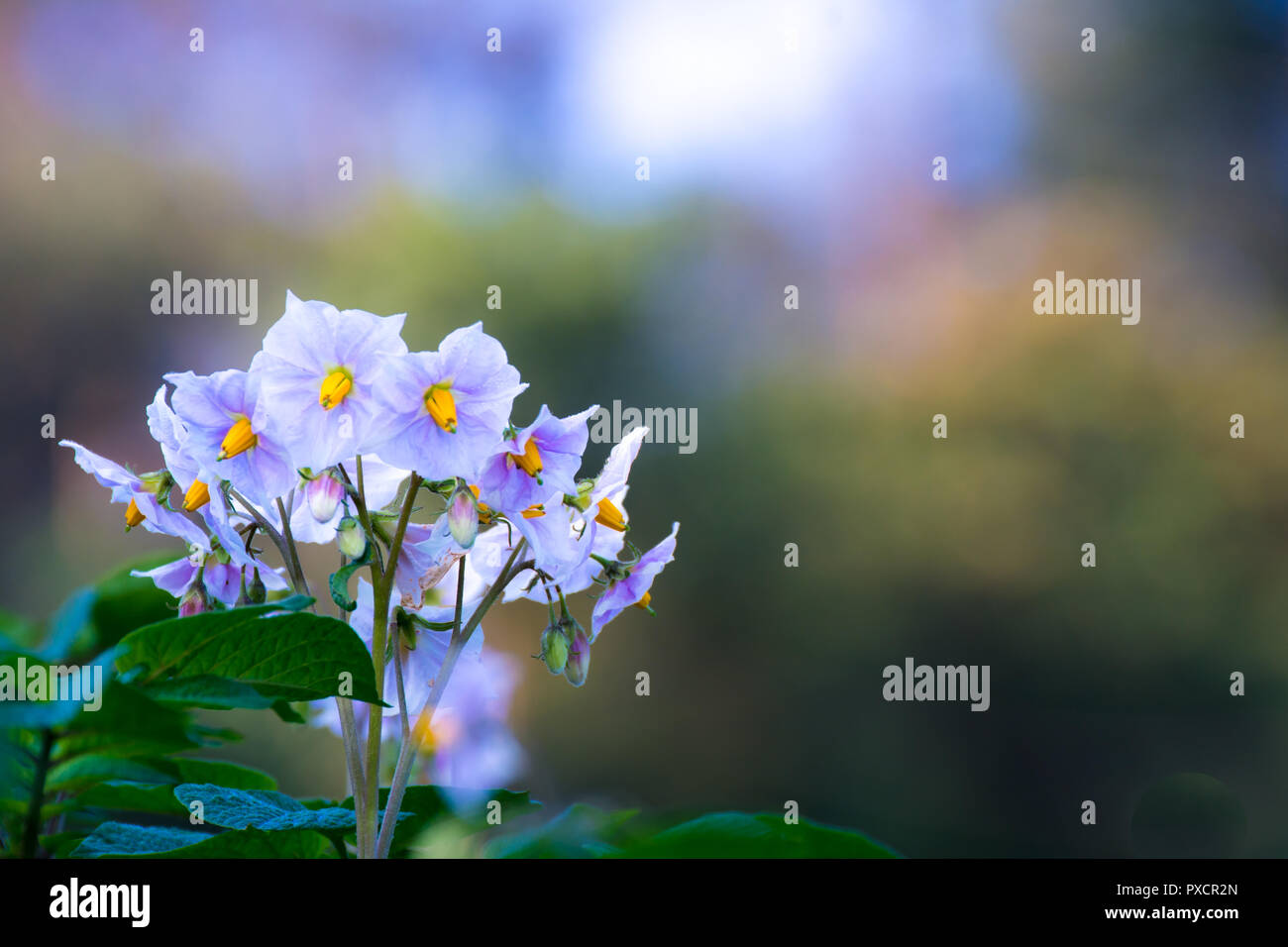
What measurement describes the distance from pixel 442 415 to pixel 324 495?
0.08 metres

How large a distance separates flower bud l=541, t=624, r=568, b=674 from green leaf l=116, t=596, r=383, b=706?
0.81ft

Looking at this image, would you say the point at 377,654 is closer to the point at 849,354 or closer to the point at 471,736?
the point at 471,736

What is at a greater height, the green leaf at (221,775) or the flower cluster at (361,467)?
the flower cluster at (361,467)

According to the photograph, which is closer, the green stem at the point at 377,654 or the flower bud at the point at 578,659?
the green stem at the point at 377,654

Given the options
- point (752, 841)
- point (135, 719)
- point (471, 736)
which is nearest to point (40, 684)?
point (135, 719)

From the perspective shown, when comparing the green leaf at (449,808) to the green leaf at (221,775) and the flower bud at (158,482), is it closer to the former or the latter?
the green leaf at (221,775)

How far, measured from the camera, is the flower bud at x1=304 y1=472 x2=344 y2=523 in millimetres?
559

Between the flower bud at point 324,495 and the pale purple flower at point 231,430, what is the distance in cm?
2

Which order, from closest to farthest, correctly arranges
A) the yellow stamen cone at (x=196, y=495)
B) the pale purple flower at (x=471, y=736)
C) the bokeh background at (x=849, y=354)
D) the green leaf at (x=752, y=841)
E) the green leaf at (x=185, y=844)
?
the green leaf at (x=752, y=841) → the green leaf at (x=185, y=844) → the yellow stamen cone at (x=196, y=495) → the pale purple flower at (x=471, y=736) → the bokeh background at (x=849, y=354)

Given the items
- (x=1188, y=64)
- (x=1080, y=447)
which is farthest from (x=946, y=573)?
(x=1188, y=64)

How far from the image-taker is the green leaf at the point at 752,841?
33 centimetres

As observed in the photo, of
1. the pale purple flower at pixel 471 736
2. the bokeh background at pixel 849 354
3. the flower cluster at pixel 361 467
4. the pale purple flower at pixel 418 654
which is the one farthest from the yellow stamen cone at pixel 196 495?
the bokeh background at pixel 849 354

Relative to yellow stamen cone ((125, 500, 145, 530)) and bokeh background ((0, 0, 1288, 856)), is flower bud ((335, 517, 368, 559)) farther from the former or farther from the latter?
bokeh background ((0, 0, 1288, 856))

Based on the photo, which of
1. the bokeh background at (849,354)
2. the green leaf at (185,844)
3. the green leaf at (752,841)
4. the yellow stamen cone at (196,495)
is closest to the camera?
the green leaf at (752,841)
